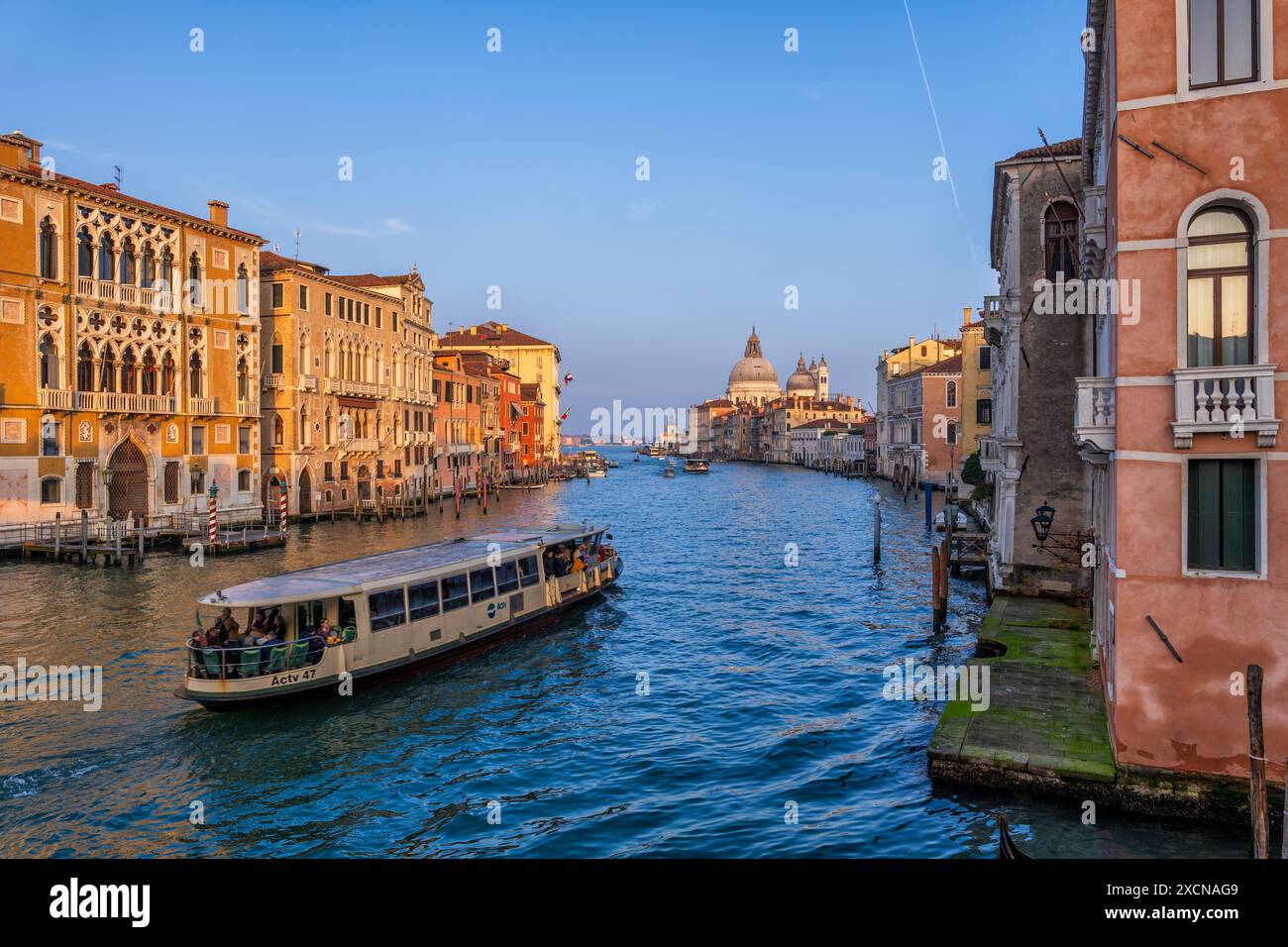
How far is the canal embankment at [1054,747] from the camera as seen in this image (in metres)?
9.15

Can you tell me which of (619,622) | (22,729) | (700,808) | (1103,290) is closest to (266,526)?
(619,622)

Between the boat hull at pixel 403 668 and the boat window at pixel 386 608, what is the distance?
738mm

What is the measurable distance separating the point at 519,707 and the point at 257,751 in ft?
13.9

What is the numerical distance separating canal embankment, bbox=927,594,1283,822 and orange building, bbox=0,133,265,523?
31030 mm

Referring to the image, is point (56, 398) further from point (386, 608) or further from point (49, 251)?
point (386, 608)

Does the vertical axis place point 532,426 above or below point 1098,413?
above

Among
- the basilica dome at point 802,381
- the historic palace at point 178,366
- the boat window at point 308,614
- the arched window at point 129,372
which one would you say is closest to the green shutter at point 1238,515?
the boat window at point 308,614

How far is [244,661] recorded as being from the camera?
14.3 m

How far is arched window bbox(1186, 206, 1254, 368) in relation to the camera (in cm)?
909

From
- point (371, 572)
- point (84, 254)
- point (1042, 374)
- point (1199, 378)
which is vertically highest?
point (84, 254)

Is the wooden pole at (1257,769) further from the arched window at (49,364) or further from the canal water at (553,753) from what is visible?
the arched window at (49,364)

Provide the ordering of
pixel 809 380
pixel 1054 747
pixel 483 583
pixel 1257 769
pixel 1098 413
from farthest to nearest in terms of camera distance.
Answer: pixel 809 380
pixel 483 583
pixel 1054 747
pixel 1098 413
pixel 1257 769
